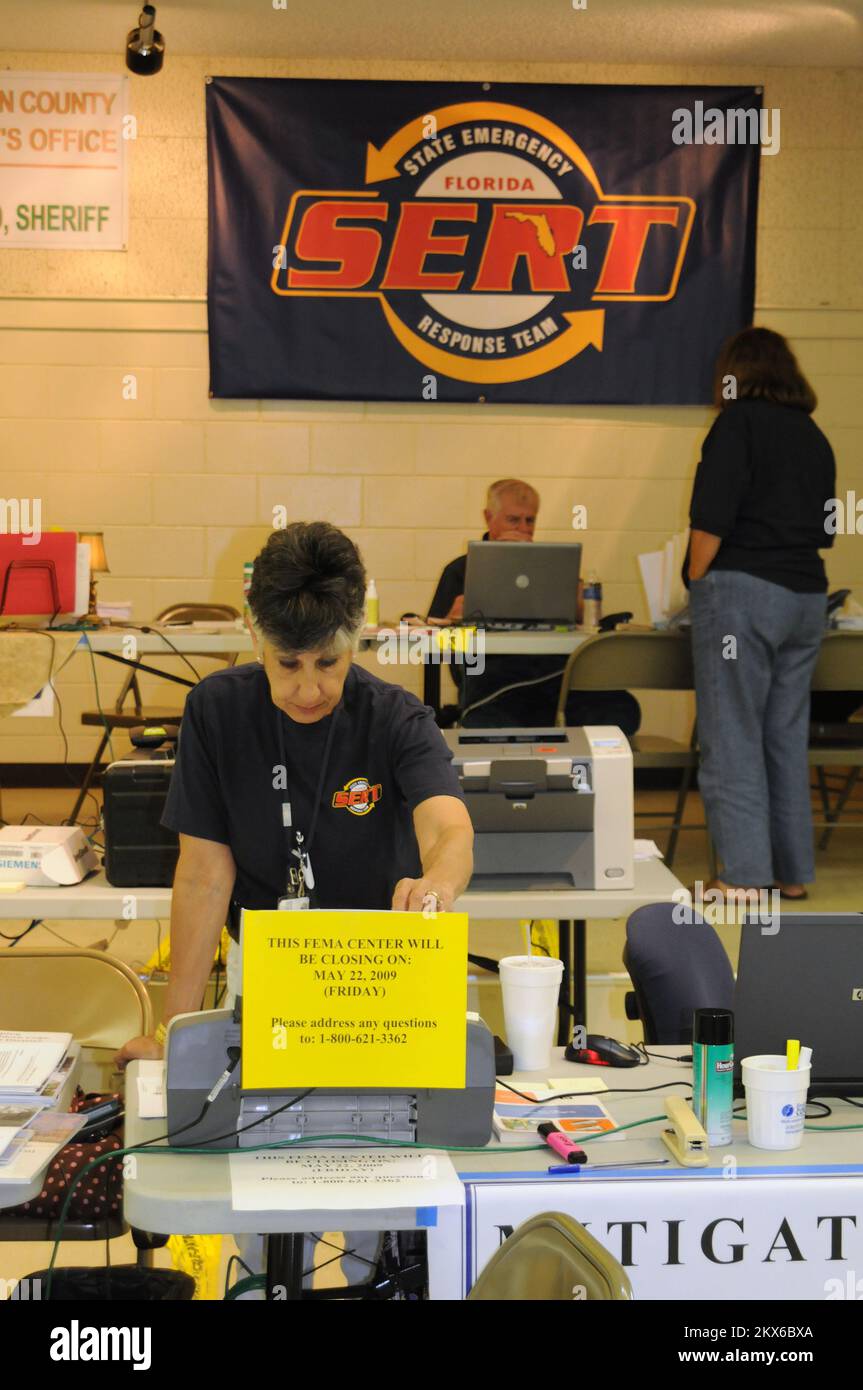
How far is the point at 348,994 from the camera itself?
1.45 m

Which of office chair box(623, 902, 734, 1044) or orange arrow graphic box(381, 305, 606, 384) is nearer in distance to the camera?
office chair box(623, 902, 734, 1044)

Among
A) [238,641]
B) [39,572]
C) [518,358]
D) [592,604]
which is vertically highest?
[518,358]

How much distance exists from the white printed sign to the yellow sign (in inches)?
224

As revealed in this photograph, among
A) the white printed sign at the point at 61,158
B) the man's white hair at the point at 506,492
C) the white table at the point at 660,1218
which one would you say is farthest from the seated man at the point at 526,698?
the white table at the point at 660,1218

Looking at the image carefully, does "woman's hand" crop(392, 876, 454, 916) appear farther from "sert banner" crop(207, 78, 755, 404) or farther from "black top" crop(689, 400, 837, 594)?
"sert banner" crop(207, 78, 755, 404)

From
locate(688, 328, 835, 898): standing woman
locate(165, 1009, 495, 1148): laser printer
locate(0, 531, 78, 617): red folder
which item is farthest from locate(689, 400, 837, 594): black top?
locate(165, 1009, 495, 1148): laser printer

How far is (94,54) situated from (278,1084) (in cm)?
604

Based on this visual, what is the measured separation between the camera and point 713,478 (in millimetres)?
4402

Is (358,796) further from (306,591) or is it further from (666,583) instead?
(666,583)

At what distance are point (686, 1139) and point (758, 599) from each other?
3106mm

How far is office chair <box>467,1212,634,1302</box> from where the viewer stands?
1023mm

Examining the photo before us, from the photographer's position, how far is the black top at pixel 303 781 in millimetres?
2006

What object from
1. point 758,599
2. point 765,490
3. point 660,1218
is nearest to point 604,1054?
point 660,1218
